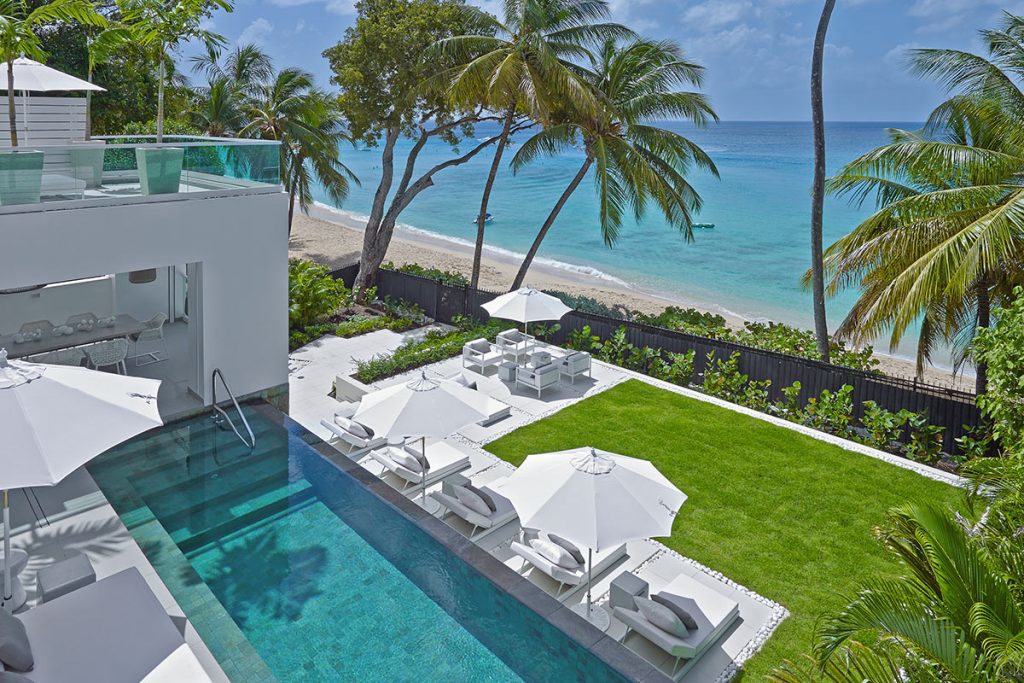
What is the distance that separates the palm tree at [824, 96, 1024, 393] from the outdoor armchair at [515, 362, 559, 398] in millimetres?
6019

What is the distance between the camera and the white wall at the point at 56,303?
45.1 feet

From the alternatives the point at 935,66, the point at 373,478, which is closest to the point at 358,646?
the point at 373,478

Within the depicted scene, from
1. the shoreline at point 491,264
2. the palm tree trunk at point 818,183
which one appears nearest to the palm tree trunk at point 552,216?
the palm tree trunk at point 818,183

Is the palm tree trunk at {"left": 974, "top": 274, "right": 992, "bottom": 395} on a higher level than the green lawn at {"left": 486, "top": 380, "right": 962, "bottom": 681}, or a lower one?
higher

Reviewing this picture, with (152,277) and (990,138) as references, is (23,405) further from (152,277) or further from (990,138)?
(990,138)

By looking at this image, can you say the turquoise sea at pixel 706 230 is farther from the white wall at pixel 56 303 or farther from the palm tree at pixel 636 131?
the white wall at pixel 56 303

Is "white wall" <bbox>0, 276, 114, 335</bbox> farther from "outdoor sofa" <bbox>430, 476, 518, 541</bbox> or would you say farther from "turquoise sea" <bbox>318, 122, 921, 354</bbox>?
"turquoise sea" <bbox>318, 122, 921, 354</bbox>

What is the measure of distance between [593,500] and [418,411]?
310 cm

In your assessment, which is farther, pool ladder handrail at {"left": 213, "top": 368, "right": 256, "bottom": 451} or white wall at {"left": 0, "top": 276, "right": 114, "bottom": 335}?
white wall at {"left": 0, "top": 276, "right": 114, "bottom": 335}

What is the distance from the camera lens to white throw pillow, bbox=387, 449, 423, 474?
10.6 meters

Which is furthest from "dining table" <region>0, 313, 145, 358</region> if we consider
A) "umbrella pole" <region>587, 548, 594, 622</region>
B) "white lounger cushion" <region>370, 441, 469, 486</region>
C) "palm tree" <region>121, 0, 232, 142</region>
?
"umbrella pole" <region>587, 548, 594, 622</region>

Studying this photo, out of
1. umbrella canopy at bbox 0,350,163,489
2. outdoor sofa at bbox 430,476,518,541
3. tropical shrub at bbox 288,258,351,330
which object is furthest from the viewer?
tropical shrub at bbox 288,258,351,330

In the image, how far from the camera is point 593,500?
290 inches

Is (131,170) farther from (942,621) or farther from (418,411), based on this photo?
(942,621)
